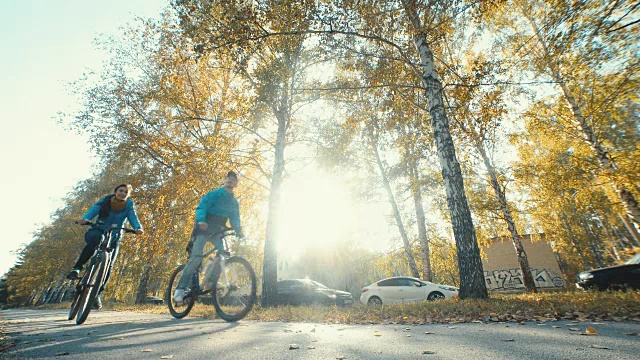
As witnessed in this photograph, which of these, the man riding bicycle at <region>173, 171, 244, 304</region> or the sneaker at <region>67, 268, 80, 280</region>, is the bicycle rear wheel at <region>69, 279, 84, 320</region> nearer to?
the sneaker at <region>67, 268, 80, 280</region>

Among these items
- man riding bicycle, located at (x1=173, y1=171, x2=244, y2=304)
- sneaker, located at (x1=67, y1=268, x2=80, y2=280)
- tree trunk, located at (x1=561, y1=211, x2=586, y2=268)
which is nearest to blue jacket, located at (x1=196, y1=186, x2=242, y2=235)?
man riding bicycle, located at (x1=173, y1=171, x2=244, y2=304)

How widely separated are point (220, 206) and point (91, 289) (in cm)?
239

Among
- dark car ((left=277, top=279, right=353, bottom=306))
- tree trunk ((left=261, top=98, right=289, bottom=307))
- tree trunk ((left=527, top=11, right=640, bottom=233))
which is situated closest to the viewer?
tree trunk ((left=527, top=11, right=640, bottom=233))

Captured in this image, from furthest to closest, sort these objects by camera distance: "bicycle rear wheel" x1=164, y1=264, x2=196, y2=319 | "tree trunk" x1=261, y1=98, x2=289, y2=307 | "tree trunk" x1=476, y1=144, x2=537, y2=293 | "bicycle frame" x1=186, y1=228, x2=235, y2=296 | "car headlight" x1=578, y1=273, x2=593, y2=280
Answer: "tree trunk" x1=476, y1=144, x2=537, y2=293, "tree trunk" x1=261, y1=98, x2=289, y2=307, "car headlight" x1=578, y1=273, x2=593, y2=280, "bicycle rear wheel" x1=164, y1=264, x2=196, y2=319, "bicycle frame" x1=186, y1=228, x2=235, y2=296

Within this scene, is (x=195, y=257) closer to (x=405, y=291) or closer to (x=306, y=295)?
(x=306, y=295)

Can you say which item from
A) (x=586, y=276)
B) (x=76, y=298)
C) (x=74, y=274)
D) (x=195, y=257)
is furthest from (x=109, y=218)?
(x=586, y=276)

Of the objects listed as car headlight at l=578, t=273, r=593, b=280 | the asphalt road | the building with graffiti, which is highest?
the building with graffiti

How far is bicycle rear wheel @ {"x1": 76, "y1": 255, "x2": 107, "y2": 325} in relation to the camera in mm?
4617

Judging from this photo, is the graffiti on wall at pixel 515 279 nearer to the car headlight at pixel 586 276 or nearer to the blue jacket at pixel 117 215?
the car headlight at pixel 586 276

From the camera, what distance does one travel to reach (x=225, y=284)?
4.84m

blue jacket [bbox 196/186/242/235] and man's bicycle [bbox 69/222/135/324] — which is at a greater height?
blue jacket [bbox 196/186/242/235]

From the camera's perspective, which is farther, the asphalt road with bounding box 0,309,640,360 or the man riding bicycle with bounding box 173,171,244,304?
the man riding bicycle with bounding box 173,171,244,304

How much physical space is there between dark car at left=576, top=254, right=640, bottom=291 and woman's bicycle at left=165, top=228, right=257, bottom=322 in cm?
1005

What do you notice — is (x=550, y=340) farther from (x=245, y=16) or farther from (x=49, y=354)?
(x=245, y=16)
